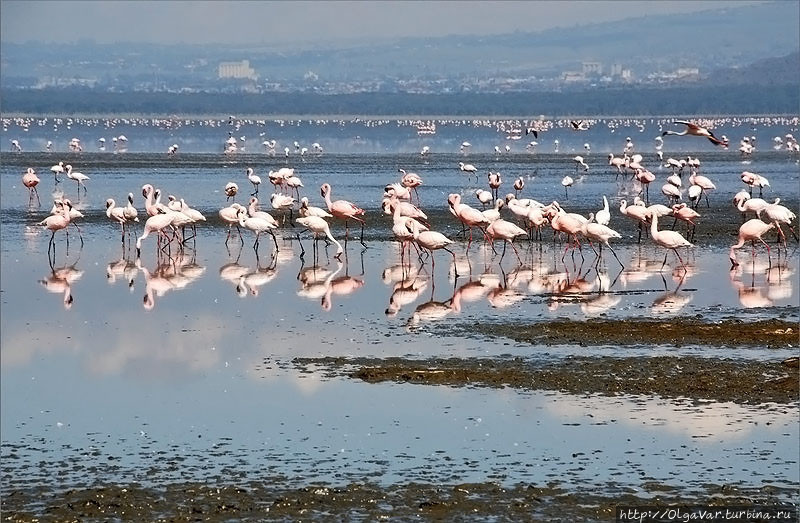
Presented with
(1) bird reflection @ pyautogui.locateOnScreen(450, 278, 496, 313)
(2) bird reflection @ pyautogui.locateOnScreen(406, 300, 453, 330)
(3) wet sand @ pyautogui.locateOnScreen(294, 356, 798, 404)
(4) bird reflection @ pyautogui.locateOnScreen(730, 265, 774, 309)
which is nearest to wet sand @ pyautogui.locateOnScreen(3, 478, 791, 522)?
(3) wet sand @ pyautogui.locateOnScreen(294, 356, 798, 404)

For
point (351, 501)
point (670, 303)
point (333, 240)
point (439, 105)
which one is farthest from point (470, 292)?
point (439, 105)

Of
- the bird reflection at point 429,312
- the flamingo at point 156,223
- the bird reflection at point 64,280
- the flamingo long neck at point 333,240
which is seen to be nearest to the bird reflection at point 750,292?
the bird reflection at point 429,312

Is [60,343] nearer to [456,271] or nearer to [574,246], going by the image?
[456,271]

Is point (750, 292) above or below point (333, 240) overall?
below

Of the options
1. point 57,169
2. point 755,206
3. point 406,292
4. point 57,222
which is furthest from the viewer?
point 57,169

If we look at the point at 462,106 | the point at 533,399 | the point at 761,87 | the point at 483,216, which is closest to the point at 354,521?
the point at 533,399

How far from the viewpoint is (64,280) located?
17.6 metres

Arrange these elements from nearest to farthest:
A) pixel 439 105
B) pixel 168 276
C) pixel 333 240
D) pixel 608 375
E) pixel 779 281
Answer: pixel 608 375, pixel 779 281, pixel 168 276, pixel 333 240, pixel 439 105

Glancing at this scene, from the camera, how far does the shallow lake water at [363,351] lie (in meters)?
8.98

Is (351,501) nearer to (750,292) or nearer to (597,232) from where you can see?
(750,292)

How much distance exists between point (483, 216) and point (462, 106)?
152557 mm

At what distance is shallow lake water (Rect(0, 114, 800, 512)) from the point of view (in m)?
8.98

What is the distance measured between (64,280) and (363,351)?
613cm

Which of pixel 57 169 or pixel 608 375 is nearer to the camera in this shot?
pixel 608 375
